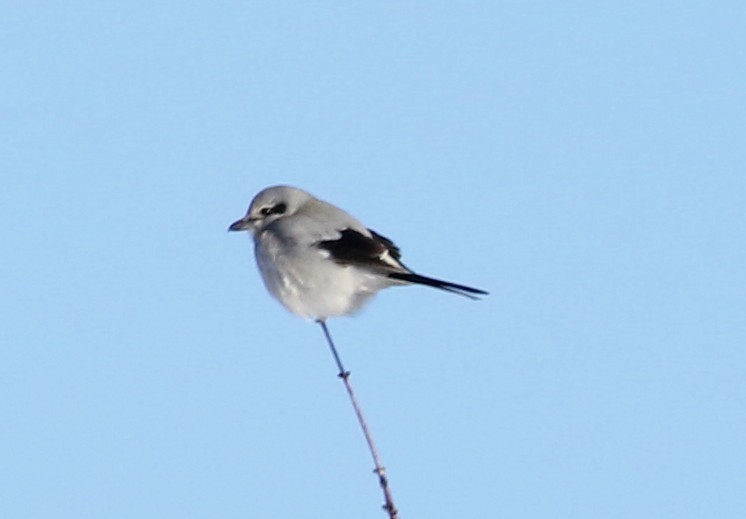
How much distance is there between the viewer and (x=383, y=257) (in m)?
4.95

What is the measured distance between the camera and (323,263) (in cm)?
480

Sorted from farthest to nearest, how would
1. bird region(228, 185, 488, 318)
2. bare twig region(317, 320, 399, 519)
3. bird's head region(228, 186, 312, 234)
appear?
bird's head region(228, 186, 312, 234), bird region(228, 185, 488, 318), bare twig region(317, 320, 399, 519)

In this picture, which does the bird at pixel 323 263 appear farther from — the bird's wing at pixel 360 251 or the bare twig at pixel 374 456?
the bare twig at pixel 374 456

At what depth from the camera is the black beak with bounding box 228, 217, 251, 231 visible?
5.09 metres

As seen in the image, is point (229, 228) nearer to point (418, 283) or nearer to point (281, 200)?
point (281, 200)

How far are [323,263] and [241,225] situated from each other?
467 millimetres

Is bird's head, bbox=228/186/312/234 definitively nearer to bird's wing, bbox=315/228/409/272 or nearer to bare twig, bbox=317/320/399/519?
bird's wing, bbox=315/228/409/272

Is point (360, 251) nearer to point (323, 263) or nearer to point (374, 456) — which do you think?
Result: point (323, 263)

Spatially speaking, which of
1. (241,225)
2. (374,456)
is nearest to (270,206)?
(241,225)

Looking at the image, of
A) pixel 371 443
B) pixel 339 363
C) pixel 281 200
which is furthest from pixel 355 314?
pixel 371 443

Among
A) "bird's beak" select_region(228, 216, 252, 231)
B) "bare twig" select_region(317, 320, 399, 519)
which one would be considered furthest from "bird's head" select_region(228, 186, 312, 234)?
"bare twig" select_region(317, 320, 399, 519)

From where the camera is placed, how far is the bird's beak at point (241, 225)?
5.09 meters

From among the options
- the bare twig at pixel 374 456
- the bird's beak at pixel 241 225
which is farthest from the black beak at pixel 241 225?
the bare twig at pixel 374 456

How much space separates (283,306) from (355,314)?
1.07ft
